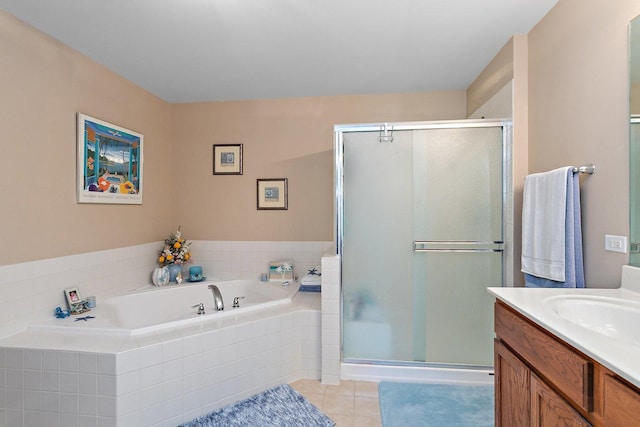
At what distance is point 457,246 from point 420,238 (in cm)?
27

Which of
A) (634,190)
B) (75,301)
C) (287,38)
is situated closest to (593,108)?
(634,190)

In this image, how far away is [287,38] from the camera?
213 centimetres

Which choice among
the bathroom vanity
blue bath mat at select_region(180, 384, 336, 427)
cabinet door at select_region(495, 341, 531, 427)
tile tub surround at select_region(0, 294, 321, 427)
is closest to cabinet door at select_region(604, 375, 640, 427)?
the bathroom vanity

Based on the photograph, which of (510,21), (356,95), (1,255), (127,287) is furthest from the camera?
(356,95)

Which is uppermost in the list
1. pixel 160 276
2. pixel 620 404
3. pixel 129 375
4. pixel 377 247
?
pixel 377 247

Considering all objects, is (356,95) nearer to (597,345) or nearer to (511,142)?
(511,142)

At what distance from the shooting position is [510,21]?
76.7 inches

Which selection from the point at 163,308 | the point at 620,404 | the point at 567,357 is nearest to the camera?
the point at 620,404

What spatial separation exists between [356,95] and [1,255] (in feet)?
9.76

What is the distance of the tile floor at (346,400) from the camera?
75.7 inches

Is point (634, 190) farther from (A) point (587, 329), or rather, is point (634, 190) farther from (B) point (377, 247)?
(B) point (377, 247)

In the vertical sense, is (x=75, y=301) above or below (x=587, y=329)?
below

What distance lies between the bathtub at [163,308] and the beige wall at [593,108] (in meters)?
2.02

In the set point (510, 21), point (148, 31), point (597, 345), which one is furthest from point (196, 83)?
point (597, 345)
